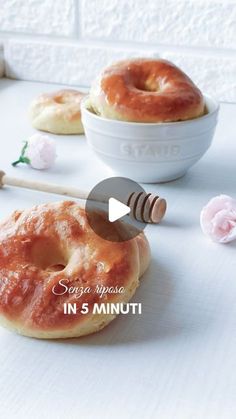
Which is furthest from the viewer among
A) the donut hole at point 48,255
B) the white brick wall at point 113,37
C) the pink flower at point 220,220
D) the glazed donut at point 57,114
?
the white brick wall at point 113,37

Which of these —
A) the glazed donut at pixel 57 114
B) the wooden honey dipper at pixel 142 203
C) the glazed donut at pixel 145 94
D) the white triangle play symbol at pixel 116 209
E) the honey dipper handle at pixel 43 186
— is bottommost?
the glazed donut at pixel 57 114

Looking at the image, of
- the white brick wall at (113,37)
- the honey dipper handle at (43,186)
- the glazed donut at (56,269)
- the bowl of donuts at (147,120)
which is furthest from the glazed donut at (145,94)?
the white brick wall at (113,37)

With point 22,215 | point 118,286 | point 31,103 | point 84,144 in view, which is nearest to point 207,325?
point 118,286

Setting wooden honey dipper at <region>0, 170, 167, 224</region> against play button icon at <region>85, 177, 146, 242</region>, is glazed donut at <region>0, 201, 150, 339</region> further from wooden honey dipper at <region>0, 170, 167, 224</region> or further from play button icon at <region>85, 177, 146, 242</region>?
wooden honey dipper at <region>0, 170, 167, 224</region>

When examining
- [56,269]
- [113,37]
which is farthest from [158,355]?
[113,37]

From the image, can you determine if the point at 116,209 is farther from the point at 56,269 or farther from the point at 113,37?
the point at 113,37

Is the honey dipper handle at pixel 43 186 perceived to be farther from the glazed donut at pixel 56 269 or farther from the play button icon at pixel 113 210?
the glazed donut at pixel 56 269

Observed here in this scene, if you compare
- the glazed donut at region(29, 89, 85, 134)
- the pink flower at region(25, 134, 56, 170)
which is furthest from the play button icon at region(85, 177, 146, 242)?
the glazed donut at region(29, 89, 85, 134)
